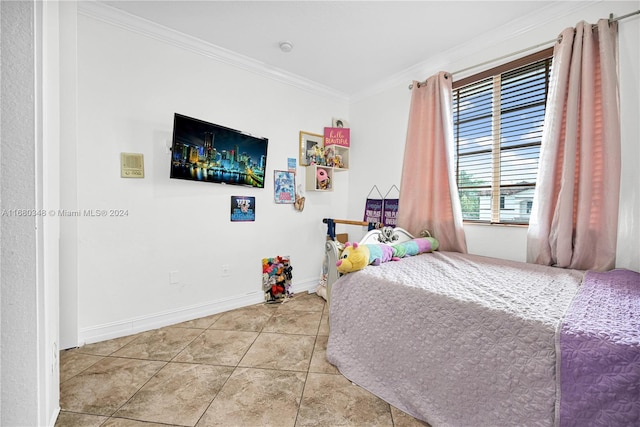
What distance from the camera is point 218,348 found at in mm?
1851

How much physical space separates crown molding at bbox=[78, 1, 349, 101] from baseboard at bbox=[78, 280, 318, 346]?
7.49 ft

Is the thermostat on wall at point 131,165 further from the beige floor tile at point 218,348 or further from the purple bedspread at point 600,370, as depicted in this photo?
the purple bedspread at point 600,370

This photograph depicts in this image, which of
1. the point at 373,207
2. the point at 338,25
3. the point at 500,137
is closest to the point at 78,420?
the point at 373,207

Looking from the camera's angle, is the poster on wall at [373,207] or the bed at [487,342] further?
the poster on wall at [373,207]

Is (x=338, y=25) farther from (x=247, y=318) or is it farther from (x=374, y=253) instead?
(x=247, y=318)

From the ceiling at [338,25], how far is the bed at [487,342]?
Answer: 1.77m

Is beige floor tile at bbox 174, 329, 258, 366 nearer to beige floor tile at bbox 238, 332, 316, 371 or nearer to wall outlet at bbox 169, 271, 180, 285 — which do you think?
beige floor tile at bbox 238, 332, 316, 371

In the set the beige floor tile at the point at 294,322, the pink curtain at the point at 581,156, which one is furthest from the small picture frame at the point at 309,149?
the pink curtain at the point at 581,156

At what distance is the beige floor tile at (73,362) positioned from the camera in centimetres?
154

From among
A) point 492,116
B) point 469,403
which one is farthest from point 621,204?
point 469,403

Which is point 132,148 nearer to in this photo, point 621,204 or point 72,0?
point 72,0

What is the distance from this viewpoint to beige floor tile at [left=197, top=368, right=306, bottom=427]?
4.01 feet

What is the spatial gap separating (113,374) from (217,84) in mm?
2362

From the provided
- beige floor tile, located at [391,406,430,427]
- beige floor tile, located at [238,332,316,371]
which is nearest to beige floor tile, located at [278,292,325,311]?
beige floor tile, located at [238,332,316,371]
